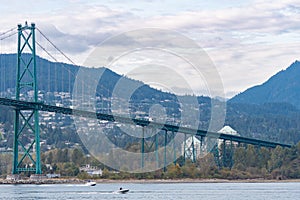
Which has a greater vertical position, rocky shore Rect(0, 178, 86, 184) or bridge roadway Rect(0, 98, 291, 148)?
bridge roadway Rect(0, 98, 291, 148)

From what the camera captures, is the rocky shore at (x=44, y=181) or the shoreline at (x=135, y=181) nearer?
the rocky shore at (x=44, y=181)

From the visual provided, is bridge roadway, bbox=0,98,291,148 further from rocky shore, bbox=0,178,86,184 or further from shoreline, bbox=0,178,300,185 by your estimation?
rocky shore, bbox=0,178,86,184

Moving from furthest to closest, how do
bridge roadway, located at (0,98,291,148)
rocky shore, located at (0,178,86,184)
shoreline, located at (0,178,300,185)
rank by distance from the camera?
shoreline, located at (0,178,300,185)
rocky shore, located at (0,178,86,184)
bridge roadway, located at (0,98,291,148)

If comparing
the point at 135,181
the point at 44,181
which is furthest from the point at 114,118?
the point at 44,181

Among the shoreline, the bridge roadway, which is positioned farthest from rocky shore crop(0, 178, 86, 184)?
the bridge roadway

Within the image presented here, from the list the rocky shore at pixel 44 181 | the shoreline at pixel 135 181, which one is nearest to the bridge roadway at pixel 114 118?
the shoreline at pixel 135 181

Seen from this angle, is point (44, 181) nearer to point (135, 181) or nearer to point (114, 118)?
point (114, 118)

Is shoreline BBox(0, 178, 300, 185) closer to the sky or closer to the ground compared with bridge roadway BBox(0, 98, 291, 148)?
Result: closer to the ground

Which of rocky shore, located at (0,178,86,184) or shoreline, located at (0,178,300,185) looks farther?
shoreline, located at (0,178,300,185)

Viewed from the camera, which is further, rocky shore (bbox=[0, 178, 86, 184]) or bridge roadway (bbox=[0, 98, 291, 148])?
rocky shore (bbox=[0, 178, 86, 184])

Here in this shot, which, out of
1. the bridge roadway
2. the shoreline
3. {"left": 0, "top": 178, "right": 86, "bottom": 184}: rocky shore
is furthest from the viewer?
the shoreline

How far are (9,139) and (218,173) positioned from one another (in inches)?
3709

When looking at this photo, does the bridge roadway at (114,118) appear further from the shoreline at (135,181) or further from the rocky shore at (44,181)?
the rocky shore at (44,181)

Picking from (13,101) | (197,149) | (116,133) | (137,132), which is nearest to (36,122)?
(13,101)
